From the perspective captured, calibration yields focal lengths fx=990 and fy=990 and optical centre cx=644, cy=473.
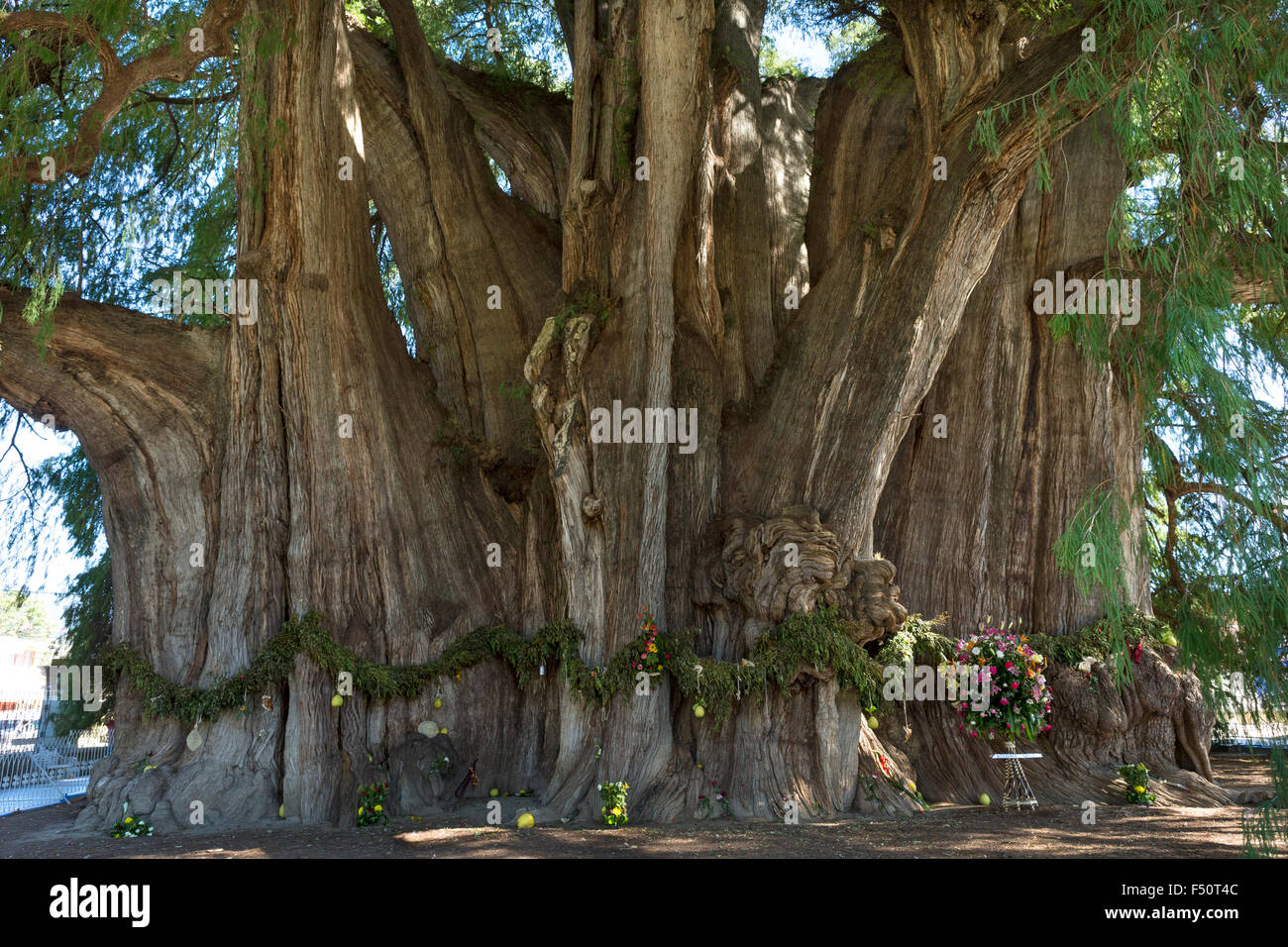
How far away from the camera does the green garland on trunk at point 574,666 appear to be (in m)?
6.79

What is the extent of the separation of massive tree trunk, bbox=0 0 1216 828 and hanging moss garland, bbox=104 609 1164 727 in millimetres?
134

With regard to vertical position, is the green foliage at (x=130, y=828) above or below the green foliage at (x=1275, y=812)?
below

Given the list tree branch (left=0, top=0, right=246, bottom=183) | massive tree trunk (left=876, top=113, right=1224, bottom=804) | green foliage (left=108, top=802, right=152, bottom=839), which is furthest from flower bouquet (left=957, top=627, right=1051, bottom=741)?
tree branch (left=0, top=0, right=246, bottom=183)

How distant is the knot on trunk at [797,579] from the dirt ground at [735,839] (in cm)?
139

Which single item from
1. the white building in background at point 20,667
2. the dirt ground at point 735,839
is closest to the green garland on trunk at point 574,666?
the dirt ground at point 735,839

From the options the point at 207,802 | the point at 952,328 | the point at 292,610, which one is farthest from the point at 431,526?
the point at 952,328

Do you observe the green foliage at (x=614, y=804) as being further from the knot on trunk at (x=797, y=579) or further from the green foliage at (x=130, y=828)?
the green foliage at (x=130, y=828)

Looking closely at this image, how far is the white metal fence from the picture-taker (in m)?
9.39

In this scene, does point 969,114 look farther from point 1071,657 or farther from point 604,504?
point 1071,657

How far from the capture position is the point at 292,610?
7.39m

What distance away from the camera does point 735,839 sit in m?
5.72

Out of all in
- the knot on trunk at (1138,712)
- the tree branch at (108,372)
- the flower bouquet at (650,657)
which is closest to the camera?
the flower bouquet at (650,657)

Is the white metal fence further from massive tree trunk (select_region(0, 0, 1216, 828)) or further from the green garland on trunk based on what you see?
massive tree trunk (select_region(0, 0, 1216, 828))

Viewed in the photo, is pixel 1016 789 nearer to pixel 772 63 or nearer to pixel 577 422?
pixel 577 422
